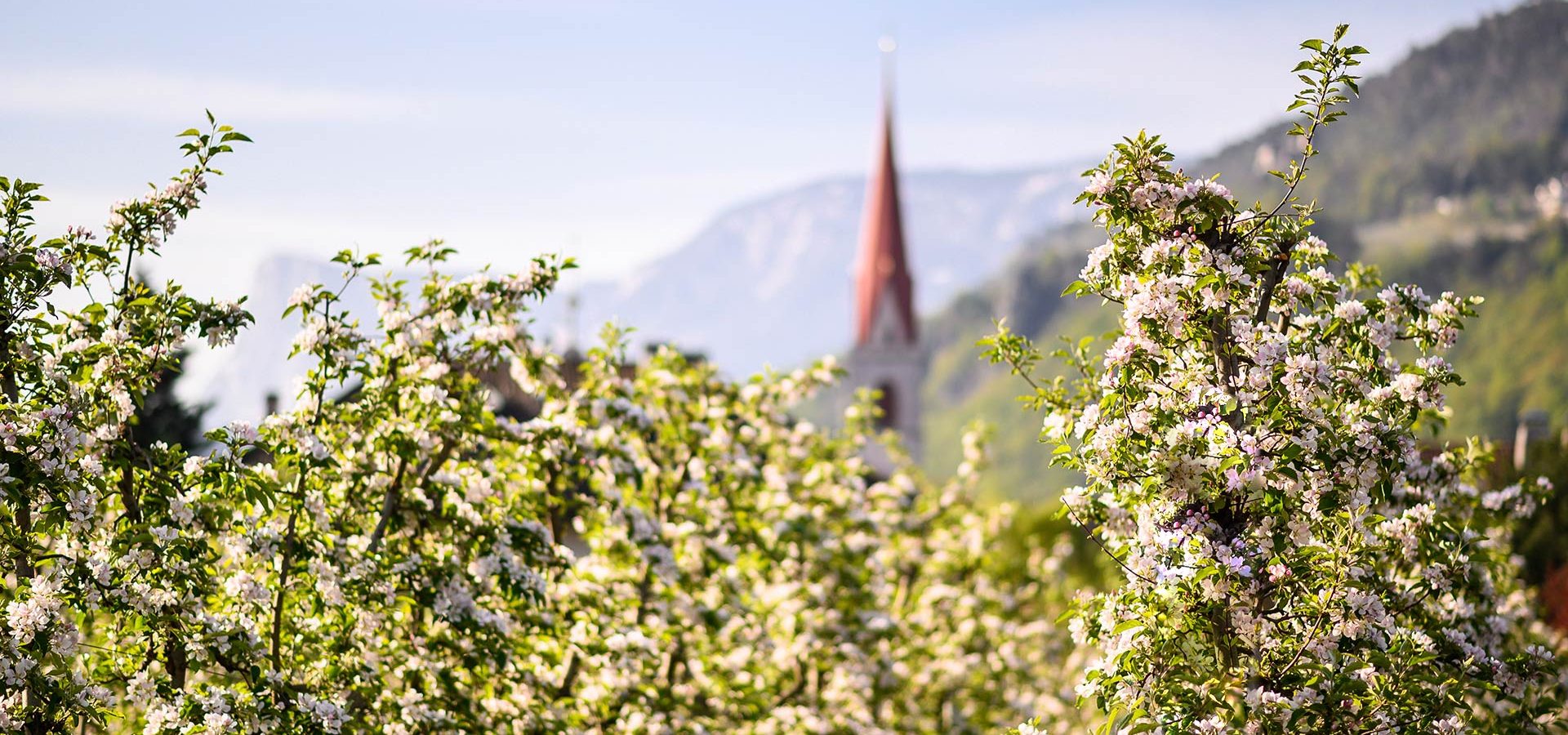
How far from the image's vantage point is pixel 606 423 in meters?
13.1

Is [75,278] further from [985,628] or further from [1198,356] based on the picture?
[985,628]

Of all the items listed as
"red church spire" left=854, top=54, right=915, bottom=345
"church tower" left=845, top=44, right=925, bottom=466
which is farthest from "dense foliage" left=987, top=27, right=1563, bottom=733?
"red church spire" left=854, top=54, right=915, bottom=345

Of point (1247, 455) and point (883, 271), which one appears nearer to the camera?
point (1247, 455)

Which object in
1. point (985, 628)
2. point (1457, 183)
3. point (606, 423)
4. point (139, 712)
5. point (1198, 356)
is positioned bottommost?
point (139, 712)

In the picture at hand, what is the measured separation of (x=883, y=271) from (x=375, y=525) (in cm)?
6710

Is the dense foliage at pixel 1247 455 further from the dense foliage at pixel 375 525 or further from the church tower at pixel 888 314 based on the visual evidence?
the church tower at pixel 888 314

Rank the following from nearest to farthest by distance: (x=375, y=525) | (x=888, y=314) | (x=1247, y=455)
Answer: (x=1247, y=455) < (x=375, y=525) < (x=888, y=314)

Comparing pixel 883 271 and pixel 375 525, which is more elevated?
pixel 883 271

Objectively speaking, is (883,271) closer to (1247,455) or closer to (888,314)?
(888,314)

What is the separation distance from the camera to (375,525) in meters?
10.9

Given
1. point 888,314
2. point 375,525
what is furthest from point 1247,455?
point 888,314

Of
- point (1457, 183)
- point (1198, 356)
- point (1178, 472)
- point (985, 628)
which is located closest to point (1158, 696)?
point (1178, 472)

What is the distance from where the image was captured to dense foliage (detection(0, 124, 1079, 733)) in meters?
8.80

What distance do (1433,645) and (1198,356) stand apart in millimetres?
2813
